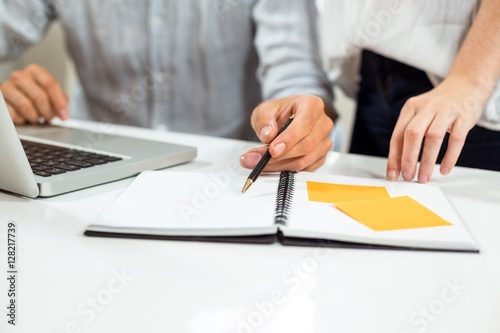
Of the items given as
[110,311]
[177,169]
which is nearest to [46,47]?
[177,169]

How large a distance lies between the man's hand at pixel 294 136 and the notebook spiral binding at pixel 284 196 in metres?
0.02

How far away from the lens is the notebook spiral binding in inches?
18.5

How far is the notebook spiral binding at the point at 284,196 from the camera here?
469 mm

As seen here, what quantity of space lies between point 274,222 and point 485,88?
1.27ft

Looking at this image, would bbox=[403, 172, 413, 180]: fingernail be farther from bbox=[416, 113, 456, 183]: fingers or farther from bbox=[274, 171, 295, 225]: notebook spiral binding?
bbox=[274, 171, 295, 225]: notebook spiral binding

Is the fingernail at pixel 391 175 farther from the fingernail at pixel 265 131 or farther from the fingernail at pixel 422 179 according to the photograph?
the fingernail at pixel 265 131

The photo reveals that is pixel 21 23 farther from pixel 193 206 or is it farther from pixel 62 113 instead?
pixel 193 206

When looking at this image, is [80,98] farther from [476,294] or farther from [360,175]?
[476,294]

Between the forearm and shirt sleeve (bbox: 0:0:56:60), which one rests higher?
the forearm

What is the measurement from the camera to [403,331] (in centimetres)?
35

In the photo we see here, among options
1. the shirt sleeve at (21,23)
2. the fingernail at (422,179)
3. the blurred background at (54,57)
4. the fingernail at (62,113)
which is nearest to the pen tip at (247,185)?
the fingernail at (422,179)

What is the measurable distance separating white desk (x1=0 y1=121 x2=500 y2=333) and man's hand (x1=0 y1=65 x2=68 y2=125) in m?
0.42

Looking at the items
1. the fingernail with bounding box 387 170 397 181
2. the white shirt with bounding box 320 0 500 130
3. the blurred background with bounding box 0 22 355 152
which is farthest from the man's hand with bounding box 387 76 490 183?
the blurred background with bounding box 0 22 355 152

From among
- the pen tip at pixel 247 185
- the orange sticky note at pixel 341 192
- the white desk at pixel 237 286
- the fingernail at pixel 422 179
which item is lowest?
the fingernail at pixel 422 179
